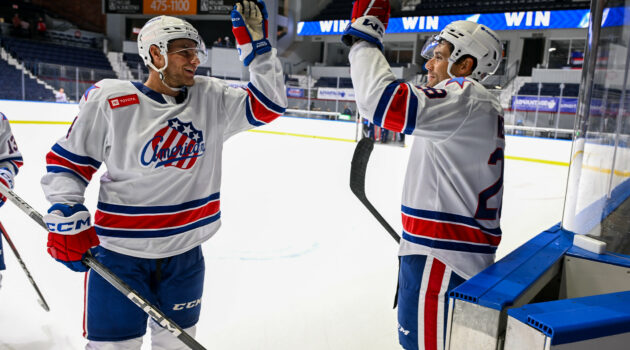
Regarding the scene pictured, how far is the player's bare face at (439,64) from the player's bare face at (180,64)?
0.69 meters

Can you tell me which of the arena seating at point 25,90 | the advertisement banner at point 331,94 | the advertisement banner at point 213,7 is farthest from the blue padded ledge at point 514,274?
the advertisement banner at point 213,7

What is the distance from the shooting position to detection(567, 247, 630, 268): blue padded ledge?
1026 mm

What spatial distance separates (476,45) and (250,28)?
26.4 inches

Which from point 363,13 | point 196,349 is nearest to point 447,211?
point 363,13

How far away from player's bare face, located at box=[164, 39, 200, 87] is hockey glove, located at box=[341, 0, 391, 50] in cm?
50

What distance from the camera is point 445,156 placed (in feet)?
3.74

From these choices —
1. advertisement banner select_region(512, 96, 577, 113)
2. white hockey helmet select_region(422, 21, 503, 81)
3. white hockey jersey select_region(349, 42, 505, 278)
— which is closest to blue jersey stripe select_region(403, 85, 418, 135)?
white hockey jersey select_region(349, 42, 505, 278)

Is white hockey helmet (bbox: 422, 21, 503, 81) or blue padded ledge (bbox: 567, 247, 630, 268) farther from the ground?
white hockey helmet (bbox: 422, 21, 503, 81)

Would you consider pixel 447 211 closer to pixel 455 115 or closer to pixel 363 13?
Answer: pixel 455 115

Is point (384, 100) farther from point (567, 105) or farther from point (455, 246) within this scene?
point (567, 105)

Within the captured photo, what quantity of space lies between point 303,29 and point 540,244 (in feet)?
58.0

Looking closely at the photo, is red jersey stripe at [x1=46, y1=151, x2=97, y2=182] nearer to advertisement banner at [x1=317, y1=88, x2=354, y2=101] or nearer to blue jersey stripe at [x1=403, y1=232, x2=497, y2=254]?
blue jersey stripe at [x1=403, y1=232, x2=497, y2=254]

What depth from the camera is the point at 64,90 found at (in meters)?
9.34

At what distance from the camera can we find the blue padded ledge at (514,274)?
29.7 inches
